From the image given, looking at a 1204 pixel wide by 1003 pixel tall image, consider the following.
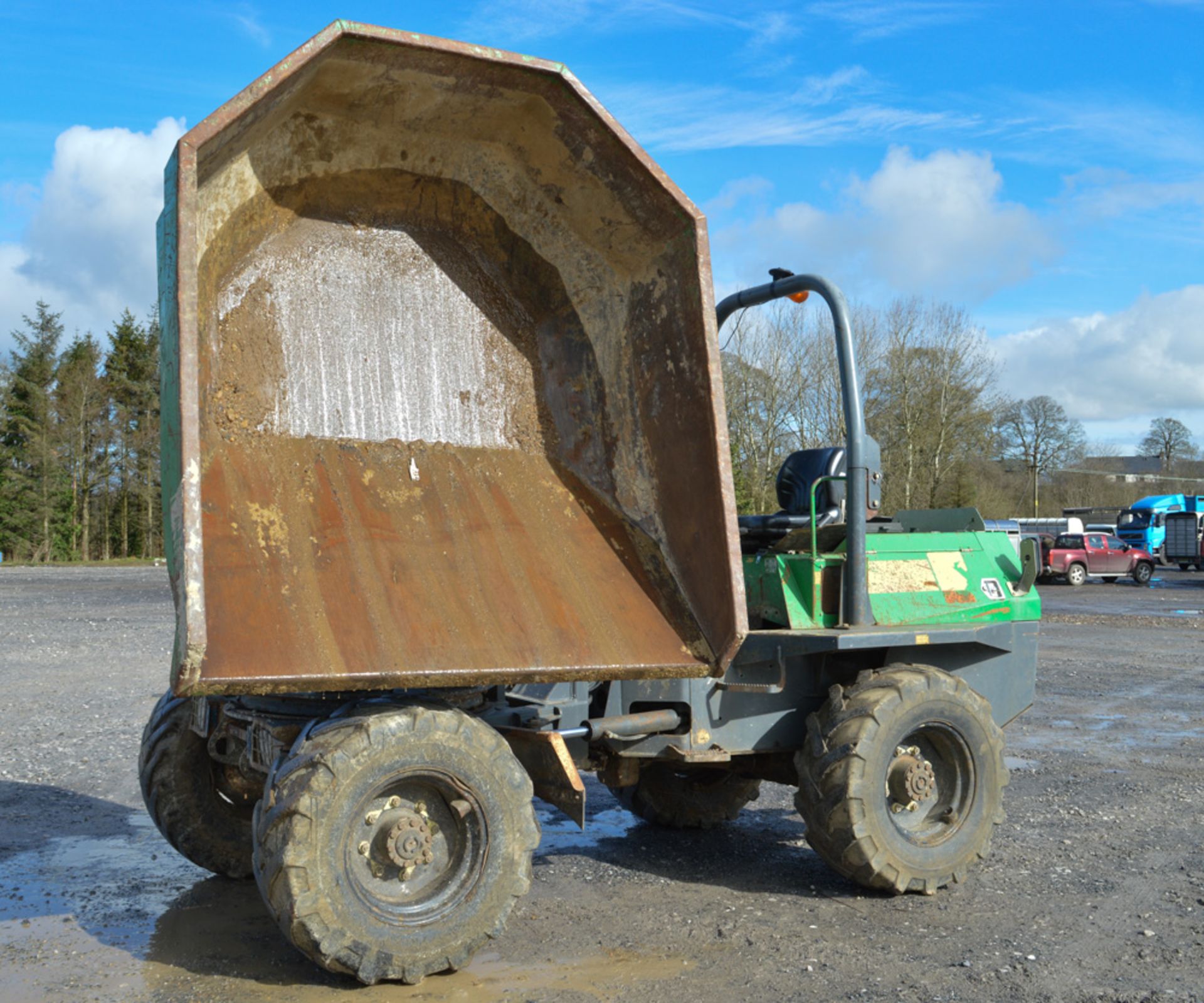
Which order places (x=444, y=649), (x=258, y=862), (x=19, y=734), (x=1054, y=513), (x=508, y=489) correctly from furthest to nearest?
(x=1054, y=513) < (x=19, y=734) < (x=508, y=489) < (x=444, y=649) < (x=258, y=862)

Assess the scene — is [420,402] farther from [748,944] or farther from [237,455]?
[748,944]

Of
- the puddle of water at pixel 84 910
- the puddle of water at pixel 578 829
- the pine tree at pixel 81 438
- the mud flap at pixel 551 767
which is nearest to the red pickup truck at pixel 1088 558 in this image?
the puddle of water at pixel 578 829

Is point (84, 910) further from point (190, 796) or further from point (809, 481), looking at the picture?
point (809, 481)

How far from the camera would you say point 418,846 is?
167 inches

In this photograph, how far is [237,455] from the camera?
4621 millimetres

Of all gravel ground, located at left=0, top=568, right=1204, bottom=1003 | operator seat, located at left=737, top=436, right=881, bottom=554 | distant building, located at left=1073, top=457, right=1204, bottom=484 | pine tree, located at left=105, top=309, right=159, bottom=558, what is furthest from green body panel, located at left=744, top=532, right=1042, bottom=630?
distant building, located at left=1073, top=457, right=1204, bottom=484

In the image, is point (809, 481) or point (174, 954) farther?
point (809, 481)

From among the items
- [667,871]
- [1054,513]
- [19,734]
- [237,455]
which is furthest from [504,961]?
[1054,513]

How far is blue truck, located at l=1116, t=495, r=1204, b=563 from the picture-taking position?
152 feet

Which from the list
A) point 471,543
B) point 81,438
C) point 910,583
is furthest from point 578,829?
point 81,438

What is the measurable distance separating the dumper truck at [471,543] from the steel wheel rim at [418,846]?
11 mm

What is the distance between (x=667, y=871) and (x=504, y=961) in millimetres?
1575

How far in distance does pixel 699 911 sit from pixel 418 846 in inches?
61.9

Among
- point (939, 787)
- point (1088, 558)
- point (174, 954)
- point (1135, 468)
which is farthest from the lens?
point (1135, 468)
